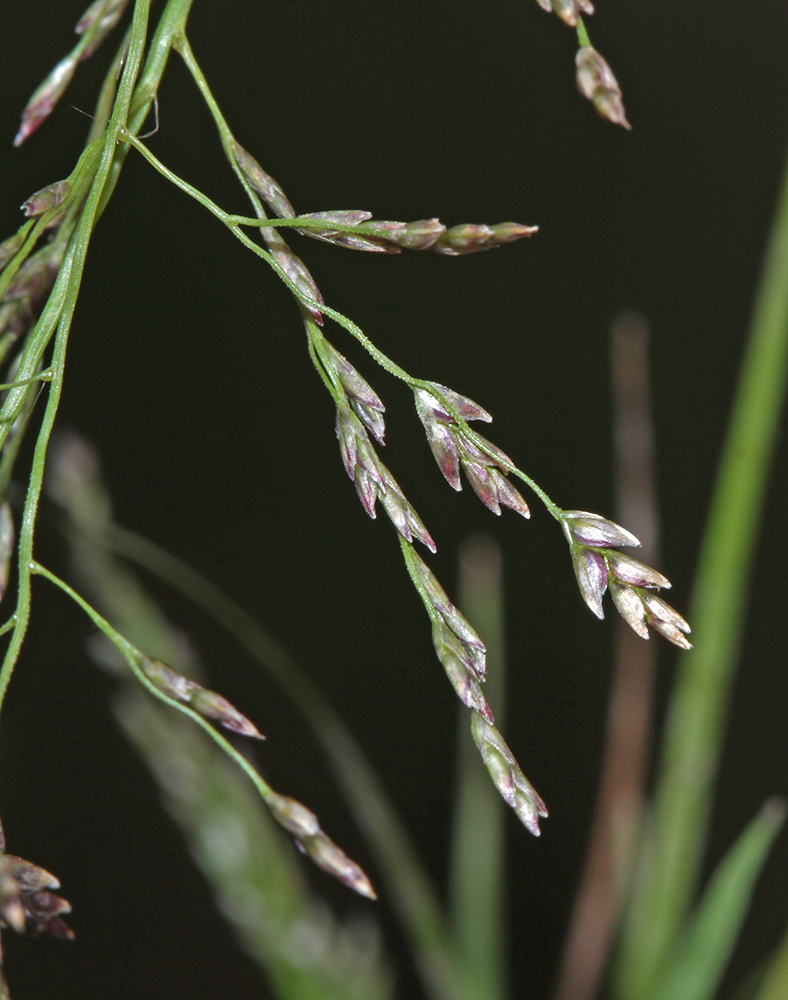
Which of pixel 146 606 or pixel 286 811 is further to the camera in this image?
pixel 146 606

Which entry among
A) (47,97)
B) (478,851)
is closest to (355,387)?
(47,97)

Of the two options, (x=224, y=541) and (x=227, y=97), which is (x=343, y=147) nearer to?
(x=227, y=97)

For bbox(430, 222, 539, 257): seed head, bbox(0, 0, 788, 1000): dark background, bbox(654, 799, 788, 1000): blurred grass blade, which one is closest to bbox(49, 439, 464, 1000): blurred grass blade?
bbox(654, 799, 788, 1000): blurred grass blade

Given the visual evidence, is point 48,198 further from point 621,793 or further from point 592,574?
point 621,793

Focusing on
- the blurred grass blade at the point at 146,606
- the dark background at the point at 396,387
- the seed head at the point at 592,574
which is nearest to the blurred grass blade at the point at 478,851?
the blurred grass blade at the point at 146,606

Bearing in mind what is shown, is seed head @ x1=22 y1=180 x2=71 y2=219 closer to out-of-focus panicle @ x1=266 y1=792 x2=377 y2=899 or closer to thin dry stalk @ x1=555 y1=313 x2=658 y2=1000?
out-of-focus panicle @ x1=266 y1=792 x2=377 y2=899

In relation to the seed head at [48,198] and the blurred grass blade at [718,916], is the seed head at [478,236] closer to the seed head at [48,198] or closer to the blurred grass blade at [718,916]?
the seed head at [48,198]

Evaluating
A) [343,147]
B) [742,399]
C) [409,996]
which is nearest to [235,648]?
[409,996]
